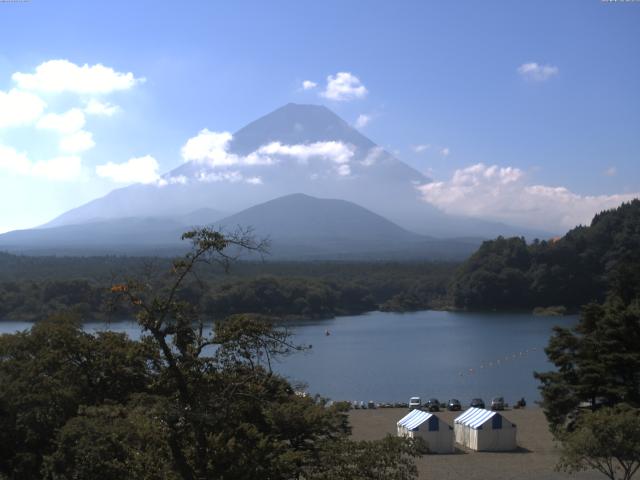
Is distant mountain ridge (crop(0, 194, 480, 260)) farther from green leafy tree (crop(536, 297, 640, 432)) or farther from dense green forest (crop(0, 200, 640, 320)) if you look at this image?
green leafy tree (crop(536, 297, 640, 432))

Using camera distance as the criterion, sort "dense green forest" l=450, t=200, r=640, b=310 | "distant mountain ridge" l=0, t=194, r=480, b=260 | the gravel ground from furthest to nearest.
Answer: "distant mountain ridge" l=0, t=194, r=480, b=260, "dense green forest" l=450, t=200, r=640, b=310, the gravel ground

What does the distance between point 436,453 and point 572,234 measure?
3707 cm

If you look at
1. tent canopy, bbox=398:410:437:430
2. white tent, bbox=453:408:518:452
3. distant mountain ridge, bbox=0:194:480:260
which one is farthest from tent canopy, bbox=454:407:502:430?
distant mountain ridge, bbox=0:194:480:260

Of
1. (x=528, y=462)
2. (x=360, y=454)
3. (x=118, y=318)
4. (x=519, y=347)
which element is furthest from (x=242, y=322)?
(x=118, y=318)

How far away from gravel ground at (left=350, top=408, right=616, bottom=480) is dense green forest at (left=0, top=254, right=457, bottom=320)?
1217 centimetres

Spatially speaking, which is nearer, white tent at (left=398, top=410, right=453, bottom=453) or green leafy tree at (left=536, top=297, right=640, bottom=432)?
green leafy tree at (left=536, top=297, right=640, bottom=432)

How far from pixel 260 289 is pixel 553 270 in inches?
641

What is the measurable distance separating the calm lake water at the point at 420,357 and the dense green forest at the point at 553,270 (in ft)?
14.4

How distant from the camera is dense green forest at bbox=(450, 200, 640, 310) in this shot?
4181cm

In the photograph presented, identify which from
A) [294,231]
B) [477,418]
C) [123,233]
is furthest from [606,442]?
[123,233]

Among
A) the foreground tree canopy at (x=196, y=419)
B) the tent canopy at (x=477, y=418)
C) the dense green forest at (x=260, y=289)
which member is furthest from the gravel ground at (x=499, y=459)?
the dense green forest at (x=260, y=289)

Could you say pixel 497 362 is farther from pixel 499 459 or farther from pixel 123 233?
pixel 123 233

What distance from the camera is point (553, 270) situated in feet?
137

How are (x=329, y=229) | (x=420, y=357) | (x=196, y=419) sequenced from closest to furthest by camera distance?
(x=196, y=419), (x=420, y=357), (x=329, y=229)
